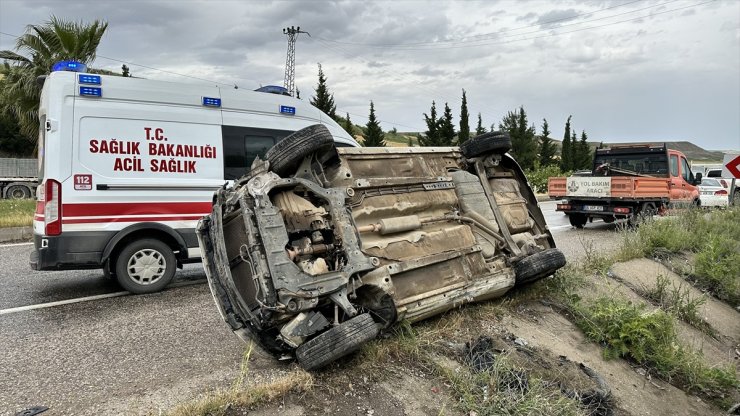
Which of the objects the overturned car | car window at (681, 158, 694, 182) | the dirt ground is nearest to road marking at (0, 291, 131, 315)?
the overturned car

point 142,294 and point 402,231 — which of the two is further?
point 142,294

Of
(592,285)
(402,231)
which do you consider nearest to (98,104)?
(402,231)

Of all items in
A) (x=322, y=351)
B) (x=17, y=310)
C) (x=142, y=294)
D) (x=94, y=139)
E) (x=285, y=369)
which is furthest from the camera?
(x=142, y=294)

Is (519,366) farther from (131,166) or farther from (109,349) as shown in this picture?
(131,166)

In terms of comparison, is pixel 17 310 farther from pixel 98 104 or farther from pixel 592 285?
pixel 592 285

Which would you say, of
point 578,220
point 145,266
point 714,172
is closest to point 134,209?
point 145,266

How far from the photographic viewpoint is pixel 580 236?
1115cm

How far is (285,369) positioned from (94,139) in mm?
3479

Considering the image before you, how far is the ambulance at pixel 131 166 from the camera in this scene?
17.0 ft

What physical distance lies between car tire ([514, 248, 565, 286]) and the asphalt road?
8.02 feet

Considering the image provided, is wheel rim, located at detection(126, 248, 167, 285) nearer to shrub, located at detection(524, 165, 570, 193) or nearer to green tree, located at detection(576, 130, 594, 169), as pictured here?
shrub, located at detection(524, 165, 570, 193)

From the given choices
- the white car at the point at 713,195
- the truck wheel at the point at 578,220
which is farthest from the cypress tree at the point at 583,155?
the truck wheel at the point at 578,220

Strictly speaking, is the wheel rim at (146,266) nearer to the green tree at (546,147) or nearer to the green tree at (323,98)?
the green tree at (323,98)

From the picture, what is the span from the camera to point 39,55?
54.9ft
